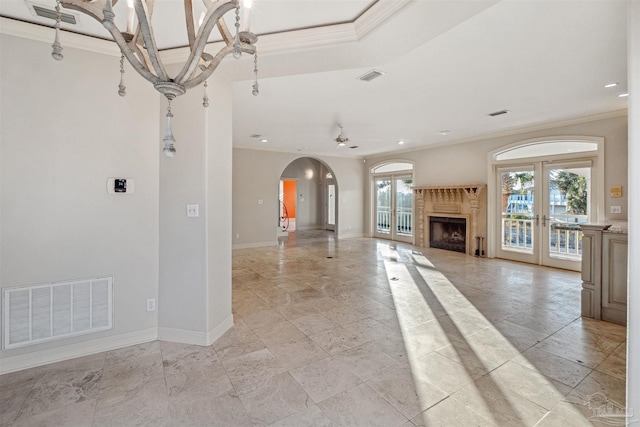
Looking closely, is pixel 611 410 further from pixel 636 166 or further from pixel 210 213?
pixel 210 213

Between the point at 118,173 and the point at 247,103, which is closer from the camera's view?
the point at 118,173

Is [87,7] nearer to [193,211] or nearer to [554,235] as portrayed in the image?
[193,211]

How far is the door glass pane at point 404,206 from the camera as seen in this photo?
8609 millimetres

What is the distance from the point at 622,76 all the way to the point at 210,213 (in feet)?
15.9

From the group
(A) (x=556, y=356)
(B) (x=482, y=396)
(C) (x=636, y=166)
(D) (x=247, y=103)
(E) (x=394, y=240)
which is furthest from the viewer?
(E) (x=394, y=240)

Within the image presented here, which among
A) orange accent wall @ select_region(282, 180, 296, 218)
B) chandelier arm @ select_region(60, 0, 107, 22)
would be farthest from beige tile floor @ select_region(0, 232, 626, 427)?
orange accent wall @ select_region(282, 180, 296, 218)

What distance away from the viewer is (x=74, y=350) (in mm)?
2436

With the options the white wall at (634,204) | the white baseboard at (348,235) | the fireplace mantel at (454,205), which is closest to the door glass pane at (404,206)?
the fireplace mantel at (454,205)

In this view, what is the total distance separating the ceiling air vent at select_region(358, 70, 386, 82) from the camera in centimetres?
327

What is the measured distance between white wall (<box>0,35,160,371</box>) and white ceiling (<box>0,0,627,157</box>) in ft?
1.34

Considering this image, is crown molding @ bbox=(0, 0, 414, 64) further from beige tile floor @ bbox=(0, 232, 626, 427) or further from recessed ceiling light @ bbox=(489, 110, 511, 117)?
recessed ceiling light @ bbox=(489, 110, 511, 117)

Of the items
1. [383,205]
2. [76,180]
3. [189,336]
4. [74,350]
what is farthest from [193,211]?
[383,205]

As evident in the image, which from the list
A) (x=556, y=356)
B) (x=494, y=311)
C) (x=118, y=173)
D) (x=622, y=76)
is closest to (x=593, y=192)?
(x=622, y=76)

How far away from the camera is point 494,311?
3455 mm
